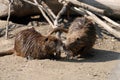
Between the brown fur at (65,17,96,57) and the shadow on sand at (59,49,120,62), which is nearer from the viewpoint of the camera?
the brown fur at (65,17,96,57)

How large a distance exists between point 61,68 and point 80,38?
2.08 ft

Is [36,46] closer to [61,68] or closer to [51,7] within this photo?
[61,68]

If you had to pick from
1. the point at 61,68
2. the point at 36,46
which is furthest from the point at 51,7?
the point at 61,68

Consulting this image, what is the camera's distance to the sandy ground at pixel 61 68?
577cm

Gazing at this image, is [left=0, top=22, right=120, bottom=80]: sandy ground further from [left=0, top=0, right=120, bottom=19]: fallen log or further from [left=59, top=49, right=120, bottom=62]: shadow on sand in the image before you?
[left=0, top=0, right=120, bottom=19]: fallen log

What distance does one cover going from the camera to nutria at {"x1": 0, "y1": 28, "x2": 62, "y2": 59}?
639 centimetres

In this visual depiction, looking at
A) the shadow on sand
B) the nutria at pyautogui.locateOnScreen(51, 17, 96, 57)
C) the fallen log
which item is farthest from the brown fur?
the fallen log

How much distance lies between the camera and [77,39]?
637 cm

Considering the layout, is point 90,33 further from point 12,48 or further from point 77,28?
point 12,48

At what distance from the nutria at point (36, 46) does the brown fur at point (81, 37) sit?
0.21 metres

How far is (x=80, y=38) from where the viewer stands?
21.0 feet

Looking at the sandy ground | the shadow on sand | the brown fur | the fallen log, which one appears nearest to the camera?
the sandy ground

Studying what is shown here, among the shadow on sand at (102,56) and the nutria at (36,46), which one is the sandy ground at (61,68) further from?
the nutria at (36,46)

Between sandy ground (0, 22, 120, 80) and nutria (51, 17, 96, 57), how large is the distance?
15cm
